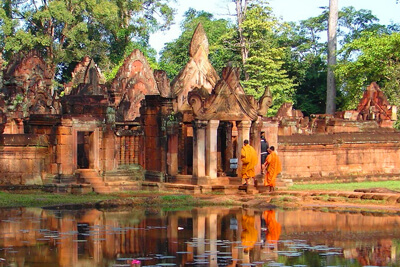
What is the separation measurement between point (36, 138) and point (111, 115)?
2269 millimetres

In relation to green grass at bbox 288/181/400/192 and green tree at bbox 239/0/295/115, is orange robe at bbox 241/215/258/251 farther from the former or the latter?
green tree at bbox 239/0/295/115

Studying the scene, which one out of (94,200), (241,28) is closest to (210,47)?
(241,28)

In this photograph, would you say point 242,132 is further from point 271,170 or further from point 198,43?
point 198,43

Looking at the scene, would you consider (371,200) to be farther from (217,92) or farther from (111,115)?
(111,115)

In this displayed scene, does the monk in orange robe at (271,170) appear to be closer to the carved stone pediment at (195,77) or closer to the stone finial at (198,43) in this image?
the carved stone pediment at (195,77)

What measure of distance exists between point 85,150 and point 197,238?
1112 centimetres

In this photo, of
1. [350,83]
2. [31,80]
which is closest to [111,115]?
[31,80]

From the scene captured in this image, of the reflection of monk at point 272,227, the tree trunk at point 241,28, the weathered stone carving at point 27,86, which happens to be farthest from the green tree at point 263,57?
the reflection of monk at point 272,227

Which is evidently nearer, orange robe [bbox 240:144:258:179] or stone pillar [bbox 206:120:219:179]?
orange robe [bbox 240:144:258:179]

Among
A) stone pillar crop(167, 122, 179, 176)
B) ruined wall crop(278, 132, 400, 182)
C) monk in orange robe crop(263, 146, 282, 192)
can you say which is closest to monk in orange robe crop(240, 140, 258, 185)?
monk in orange robe crop(263, 146, 282, 192)

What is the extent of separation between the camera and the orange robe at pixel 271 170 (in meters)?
21.5

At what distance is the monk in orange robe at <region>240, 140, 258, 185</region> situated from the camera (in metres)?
21.5

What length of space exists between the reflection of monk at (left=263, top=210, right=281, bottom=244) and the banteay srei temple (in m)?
3.94

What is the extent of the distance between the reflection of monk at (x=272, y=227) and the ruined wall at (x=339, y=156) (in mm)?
7188
